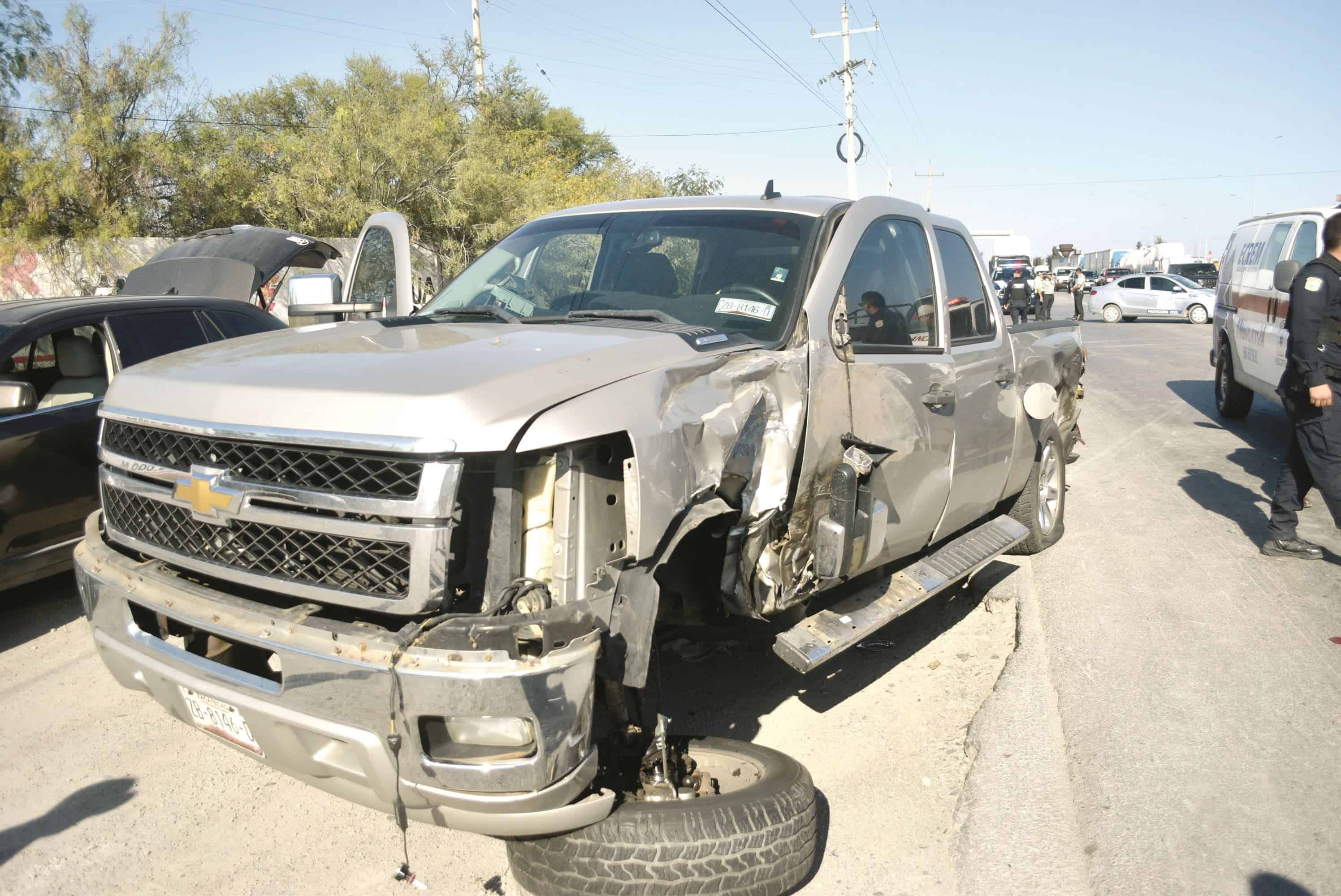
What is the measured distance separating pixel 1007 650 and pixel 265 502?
375cm

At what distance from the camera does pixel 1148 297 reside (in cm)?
3541

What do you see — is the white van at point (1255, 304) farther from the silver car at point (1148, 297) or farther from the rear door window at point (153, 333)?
the silver car at point (1148, 297)

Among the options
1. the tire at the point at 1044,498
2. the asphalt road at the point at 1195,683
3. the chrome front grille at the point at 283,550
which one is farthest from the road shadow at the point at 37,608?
the tire at the point at 1044,498

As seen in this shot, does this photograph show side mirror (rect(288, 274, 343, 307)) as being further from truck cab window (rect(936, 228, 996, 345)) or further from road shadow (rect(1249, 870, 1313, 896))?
road shadow (rect(1249, 870, 1313, 896))

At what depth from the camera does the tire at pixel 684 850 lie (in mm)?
2611

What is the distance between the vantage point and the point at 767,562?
334cm

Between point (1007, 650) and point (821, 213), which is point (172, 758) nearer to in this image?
point (821, 213)

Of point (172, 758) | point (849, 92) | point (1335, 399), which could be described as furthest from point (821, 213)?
point (849, 92)

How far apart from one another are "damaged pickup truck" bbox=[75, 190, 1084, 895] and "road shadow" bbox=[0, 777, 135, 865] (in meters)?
0.80

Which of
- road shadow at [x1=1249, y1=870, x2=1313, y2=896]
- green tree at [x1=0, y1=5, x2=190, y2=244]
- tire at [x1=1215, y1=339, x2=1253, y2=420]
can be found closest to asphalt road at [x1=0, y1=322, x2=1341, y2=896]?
road shadow at [x1=1249, y1=870, x2=1313, y2=896]

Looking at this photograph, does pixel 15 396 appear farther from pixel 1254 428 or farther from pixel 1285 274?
pixel 1254 428

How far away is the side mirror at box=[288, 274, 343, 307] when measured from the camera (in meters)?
4.27

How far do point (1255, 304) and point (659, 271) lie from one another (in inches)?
337

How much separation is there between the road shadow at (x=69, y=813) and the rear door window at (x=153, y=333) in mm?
2879
